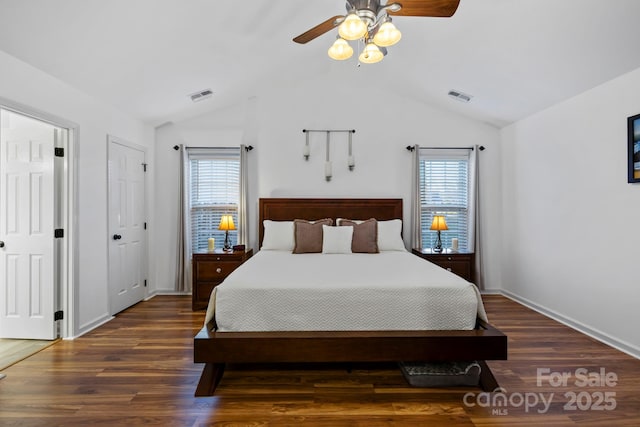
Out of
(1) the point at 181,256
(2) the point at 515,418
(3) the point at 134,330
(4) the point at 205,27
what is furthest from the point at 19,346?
(2) the point at 515,418

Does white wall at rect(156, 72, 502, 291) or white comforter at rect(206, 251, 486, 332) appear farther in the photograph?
white wall at rect(156, 72, 502, 291)

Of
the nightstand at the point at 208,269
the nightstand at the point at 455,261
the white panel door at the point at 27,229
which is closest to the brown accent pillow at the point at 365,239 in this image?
the nightstand at the point at 455,261

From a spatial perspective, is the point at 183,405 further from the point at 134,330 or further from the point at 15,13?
the point at 15,13

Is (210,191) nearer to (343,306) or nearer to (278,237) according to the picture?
(278,237)

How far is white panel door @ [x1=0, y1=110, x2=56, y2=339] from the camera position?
9.98 ft

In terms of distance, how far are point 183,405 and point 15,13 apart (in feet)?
9.05

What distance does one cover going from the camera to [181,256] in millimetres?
4492

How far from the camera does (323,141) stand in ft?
15.3

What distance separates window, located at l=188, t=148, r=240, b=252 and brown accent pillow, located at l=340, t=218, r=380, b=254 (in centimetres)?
178

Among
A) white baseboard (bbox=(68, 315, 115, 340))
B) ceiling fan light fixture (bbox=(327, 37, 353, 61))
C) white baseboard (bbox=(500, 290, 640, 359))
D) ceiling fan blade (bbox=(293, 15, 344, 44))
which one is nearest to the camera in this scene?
ceiling fan blade (bbox=(293, 15, 344, 44))

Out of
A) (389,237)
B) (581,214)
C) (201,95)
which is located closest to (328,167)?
(389,237)

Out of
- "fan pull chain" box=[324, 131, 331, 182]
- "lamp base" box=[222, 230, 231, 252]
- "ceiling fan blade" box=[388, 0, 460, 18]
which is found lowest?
"lamp base" box=[222, 230, 231, 252]

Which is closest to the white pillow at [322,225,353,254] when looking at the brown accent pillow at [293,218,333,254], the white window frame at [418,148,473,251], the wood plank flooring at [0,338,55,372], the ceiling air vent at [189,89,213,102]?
the brown accent pillow at [293,218,333,254]

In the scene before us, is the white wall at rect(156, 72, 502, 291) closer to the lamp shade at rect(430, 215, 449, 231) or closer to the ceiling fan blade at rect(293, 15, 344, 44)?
the lamp shade at rect(430, 215, 449, 231)
